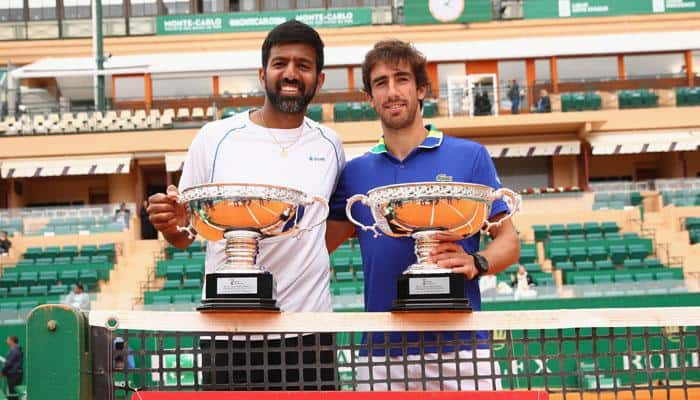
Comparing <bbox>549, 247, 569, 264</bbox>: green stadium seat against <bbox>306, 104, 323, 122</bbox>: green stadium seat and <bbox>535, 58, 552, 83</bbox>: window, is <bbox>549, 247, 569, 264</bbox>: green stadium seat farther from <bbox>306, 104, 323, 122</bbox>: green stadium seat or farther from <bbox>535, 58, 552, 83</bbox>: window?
<bbox>535, 58, 552, 83</bbox>: window

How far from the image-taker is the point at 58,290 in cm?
1595

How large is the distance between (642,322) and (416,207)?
0.65 metres

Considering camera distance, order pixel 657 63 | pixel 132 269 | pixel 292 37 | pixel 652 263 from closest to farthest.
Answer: pixel 292 37, pixel 652 263, pixel 132 269, pixel 657 63

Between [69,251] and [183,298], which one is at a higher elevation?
[69,251]

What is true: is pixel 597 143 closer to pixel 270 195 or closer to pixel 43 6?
pixel 43 6

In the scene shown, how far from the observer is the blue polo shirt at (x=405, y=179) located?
3070 millimetres

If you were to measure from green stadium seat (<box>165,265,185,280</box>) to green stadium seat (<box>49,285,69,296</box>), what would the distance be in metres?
1.70

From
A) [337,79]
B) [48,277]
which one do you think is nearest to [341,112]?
[337,79]

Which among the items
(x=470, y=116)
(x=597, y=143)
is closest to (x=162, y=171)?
(x=470, y=116)

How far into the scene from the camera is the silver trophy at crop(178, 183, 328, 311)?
2.46 metres

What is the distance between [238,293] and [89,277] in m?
14.9

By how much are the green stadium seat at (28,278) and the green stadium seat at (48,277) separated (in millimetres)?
66

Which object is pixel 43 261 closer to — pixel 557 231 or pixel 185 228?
pixel 557 231

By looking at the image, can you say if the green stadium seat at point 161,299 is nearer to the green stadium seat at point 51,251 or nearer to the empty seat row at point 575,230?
the green stadium seat at point 51,251
